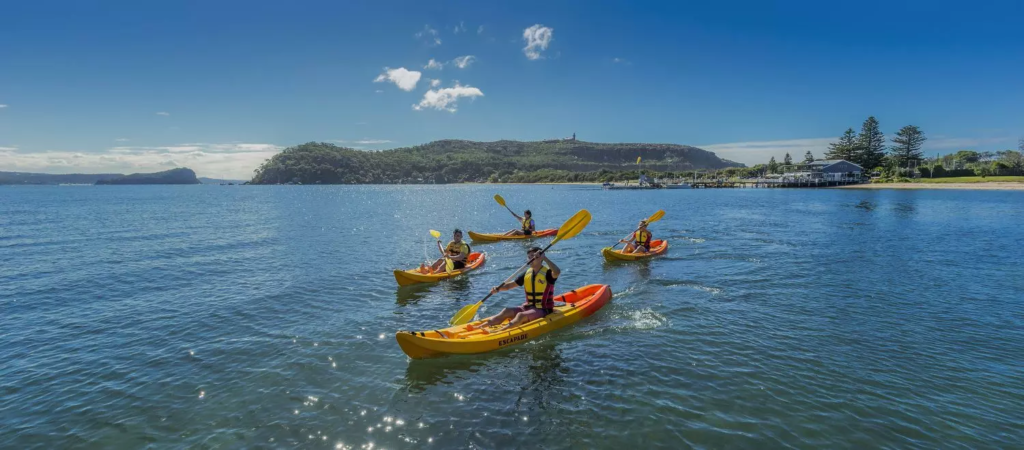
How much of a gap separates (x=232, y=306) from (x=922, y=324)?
19864 mm

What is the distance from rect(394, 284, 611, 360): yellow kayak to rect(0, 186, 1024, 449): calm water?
9.9 inches

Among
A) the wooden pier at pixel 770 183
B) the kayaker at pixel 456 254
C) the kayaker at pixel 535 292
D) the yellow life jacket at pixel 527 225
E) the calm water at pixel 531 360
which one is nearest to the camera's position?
the calm water at pixel 531 360

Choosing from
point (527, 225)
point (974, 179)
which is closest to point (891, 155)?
point (974, 179)

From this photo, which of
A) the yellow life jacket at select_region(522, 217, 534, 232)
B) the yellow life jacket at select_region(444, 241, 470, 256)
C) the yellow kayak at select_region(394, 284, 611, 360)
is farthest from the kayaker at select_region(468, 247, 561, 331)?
the yellow life jacket at select_region(522, 217, 534, 232)

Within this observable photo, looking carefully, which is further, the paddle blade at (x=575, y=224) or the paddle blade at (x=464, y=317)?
the paddle blade at (x=575, y=224)

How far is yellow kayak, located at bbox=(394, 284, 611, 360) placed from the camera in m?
10.4

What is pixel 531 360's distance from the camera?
10820 millimetres

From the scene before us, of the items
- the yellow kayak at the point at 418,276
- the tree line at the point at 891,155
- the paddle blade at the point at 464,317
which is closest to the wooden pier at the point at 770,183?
the tree line at the point at 891,155

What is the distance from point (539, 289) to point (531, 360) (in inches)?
83.8

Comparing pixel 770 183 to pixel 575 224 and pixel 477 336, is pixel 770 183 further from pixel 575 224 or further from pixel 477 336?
pixel 477 336

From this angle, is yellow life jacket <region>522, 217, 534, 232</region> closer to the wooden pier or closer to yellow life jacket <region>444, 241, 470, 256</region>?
yellow life jacket <region>444, 241, 470, 256</region>

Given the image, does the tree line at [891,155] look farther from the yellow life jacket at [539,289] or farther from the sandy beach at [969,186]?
the yellow life jacket at [539,289]

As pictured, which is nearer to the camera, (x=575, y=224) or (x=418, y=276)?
(x=575, y=224)

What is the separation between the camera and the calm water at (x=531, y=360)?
26.3 ft
